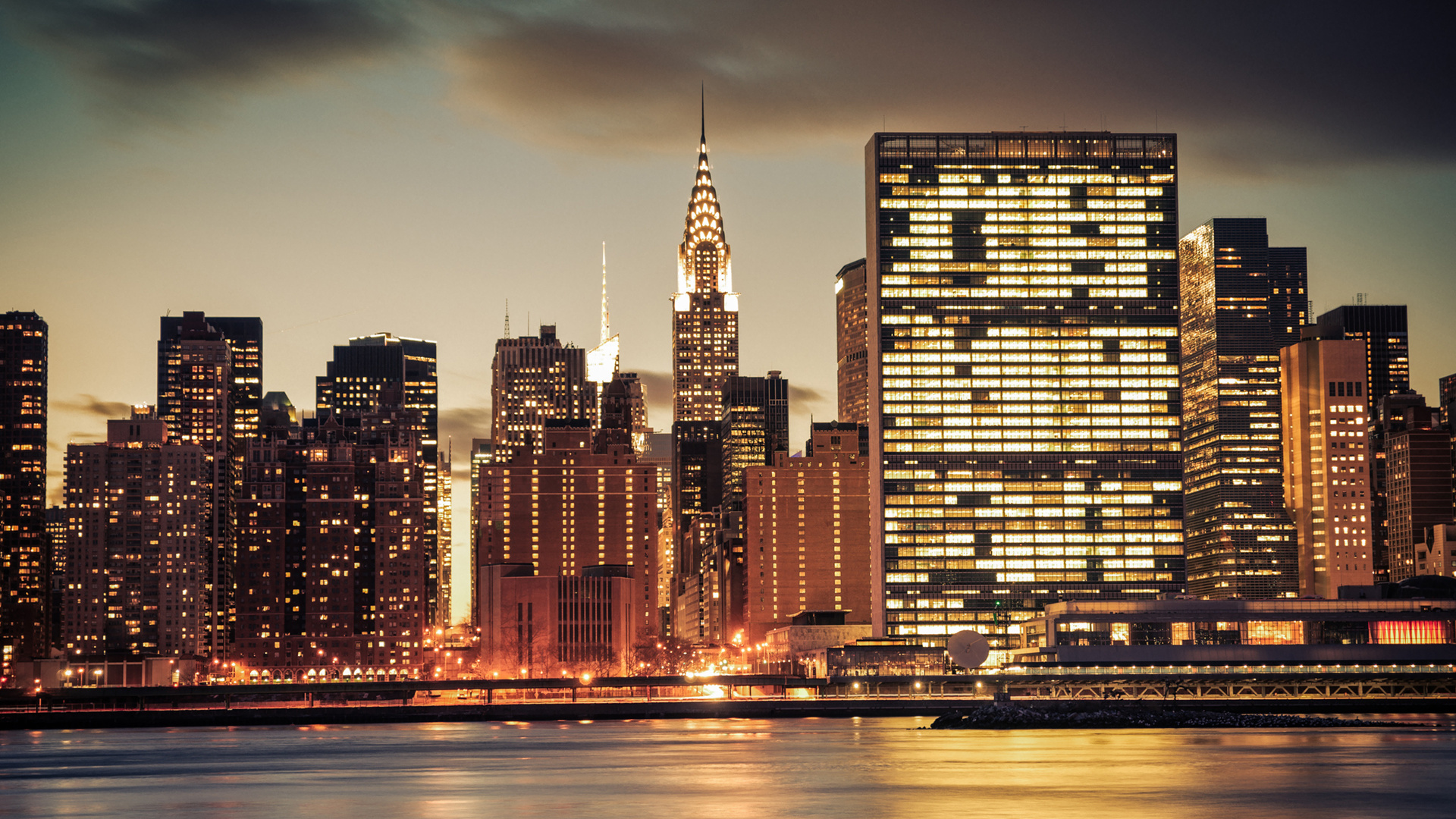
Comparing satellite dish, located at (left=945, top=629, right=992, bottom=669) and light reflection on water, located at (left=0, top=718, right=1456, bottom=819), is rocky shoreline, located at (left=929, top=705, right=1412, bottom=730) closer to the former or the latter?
light reflection on water, located at (left=0, top=718, right=1456, bottom=819)

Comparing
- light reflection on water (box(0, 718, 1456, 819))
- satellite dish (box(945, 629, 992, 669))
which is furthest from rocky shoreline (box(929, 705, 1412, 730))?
satellite dish (box(945, 629, 992, 669))

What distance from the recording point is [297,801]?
95.1 m

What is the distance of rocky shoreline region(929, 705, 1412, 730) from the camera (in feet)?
566

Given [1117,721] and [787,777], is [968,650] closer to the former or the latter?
[1117,721]

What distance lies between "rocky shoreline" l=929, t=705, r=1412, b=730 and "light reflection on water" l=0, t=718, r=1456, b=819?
28.6ft

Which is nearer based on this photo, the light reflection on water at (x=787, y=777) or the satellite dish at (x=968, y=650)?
the light reflection on water at (x=787, y=777)

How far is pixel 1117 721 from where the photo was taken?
174500mm

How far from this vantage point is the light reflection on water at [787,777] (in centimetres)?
8619

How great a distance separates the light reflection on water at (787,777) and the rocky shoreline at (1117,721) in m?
8.71

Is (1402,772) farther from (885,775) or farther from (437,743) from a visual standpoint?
(437,743)

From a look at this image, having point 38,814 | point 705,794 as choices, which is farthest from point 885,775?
point 38,814

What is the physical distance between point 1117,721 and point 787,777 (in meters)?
75.4

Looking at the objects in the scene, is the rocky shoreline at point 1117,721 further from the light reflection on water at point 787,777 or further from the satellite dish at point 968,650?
the satellite dish at point 968,650

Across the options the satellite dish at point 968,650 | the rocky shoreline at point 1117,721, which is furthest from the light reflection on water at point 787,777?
the rocky shoreline at point 1117,721
